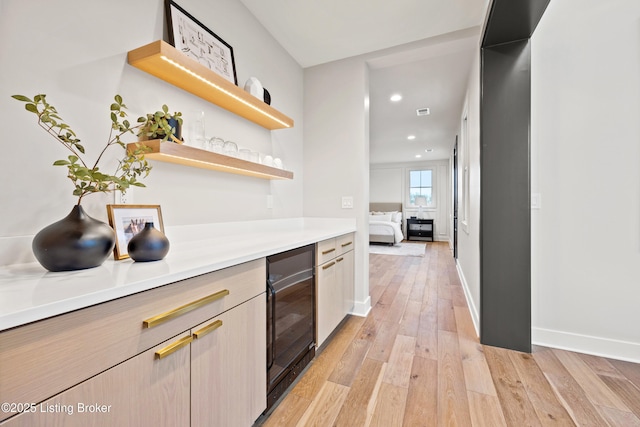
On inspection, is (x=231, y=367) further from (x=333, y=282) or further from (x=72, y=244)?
(x=333, y=282)

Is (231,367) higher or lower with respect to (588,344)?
higher

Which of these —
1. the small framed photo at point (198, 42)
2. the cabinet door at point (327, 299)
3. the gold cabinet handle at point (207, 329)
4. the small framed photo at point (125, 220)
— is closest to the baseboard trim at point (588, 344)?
the cabinet door at point (327, 299)

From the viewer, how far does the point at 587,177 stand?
1918 mm

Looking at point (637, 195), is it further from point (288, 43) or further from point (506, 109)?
point (288, 43)

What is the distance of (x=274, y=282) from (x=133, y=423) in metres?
0.71

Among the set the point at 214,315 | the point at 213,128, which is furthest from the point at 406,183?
the point at 214,315

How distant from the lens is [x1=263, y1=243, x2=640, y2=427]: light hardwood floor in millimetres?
1343

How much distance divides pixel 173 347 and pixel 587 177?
267 centimetres

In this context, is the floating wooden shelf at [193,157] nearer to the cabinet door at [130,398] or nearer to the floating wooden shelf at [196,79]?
the floating wooden shelf at [196,79]

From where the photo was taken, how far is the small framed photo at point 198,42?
1469 mm

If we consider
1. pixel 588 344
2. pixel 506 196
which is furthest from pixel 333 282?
pixel 588 344

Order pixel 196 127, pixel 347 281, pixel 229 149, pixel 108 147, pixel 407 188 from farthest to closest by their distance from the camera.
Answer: pixel 407 188 → pixel 347 281 → pixel 229 149 → pixel 196 127 → pixel 108 147

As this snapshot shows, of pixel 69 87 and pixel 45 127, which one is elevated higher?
pixel 69 87

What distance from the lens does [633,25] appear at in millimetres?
1822
